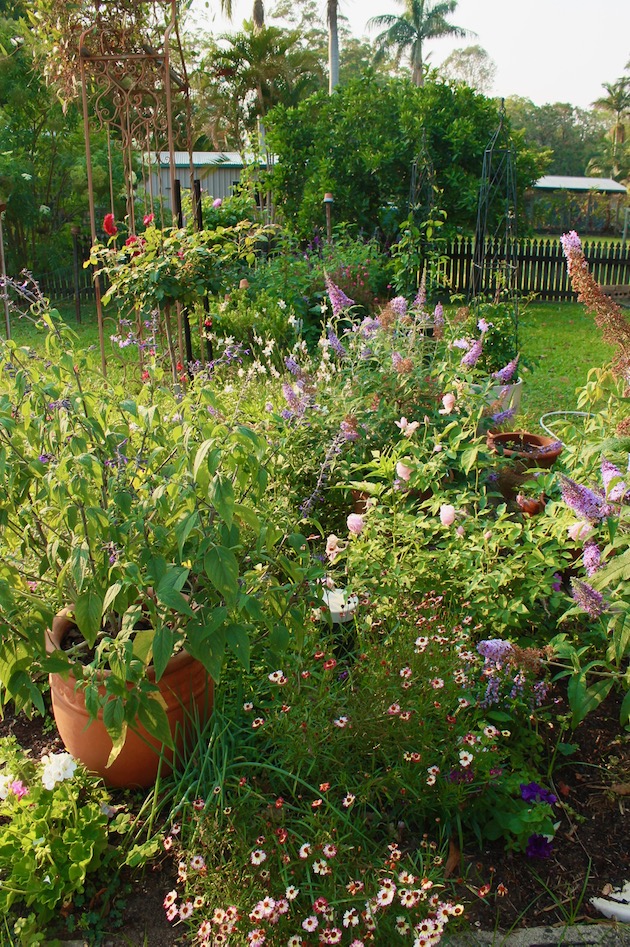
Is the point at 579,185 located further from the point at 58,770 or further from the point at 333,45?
the point at 58,770

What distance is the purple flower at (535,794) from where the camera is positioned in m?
2.11

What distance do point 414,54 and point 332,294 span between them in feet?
151

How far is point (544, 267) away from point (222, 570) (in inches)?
522

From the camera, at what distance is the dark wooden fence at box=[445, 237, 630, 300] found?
13195 millimetres

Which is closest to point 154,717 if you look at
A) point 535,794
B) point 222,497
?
point 222,497

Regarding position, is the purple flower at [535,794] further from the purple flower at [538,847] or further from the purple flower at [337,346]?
the purple flower at [337,346]

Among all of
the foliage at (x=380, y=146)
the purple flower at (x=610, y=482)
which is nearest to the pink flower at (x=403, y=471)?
the purple flower at (x=610, y=482)

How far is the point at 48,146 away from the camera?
42.3 ft

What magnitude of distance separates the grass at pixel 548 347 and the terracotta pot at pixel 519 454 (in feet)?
4.47

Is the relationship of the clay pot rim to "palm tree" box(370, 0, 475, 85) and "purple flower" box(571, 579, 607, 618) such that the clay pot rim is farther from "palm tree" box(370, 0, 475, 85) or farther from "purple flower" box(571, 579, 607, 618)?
"palm tree" box(370, 0, 475, 85)

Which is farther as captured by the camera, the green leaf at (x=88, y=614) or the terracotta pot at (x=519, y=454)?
the terracotta pot at (x=519, y=454)

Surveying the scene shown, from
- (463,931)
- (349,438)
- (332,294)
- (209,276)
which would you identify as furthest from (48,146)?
(463,931)

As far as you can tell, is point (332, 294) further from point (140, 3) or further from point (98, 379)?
point (140, 3)

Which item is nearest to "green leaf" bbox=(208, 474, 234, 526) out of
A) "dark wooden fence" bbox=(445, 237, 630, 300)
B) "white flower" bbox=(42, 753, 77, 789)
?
"white flower" bbox=(42, 753, 77, 789)
